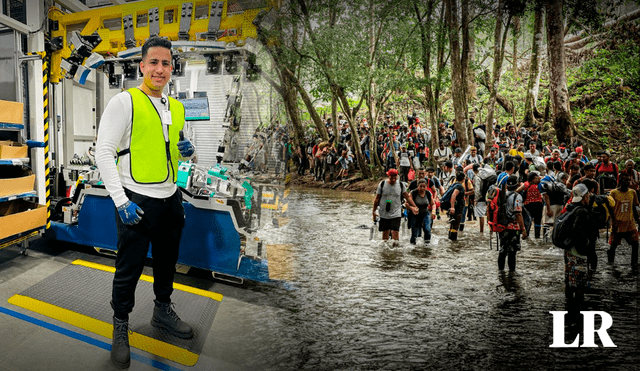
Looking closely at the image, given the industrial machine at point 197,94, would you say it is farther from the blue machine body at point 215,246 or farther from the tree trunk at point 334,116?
the tree trunk at point 334,116

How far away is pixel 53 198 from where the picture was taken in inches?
189

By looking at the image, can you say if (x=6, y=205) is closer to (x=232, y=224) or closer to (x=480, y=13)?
(x=232, y=224)

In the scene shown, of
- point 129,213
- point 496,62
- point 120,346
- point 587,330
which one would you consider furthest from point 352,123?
point 120,346

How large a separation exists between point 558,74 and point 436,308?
2.90 m

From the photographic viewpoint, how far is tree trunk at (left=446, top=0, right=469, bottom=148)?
5.62 metres

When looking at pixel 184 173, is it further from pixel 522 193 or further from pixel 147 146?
pixel 522 193

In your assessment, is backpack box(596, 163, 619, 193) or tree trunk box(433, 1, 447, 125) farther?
tree trunk box(433, 1, 447, 125)

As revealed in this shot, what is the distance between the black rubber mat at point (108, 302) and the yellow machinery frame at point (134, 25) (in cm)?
212

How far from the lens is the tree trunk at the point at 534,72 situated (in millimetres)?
4723

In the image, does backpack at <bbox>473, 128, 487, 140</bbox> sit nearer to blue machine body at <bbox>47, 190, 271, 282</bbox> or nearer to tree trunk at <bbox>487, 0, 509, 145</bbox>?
tree trunk at <bbox>487, 0, 509, 145</bbox>

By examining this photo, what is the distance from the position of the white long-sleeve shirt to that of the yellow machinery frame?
156 centimetres

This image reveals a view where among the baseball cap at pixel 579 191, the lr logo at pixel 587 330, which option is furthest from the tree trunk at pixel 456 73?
the lr logo at pixel 587 330

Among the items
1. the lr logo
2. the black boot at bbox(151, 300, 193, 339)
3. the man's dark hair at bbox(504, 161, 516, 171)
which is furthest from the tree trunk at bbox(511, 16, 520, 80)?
the black boot at bbox(151, 300, 193, 339)

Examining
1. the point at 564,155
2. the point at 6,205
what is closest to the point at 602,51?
the point at 564,155
